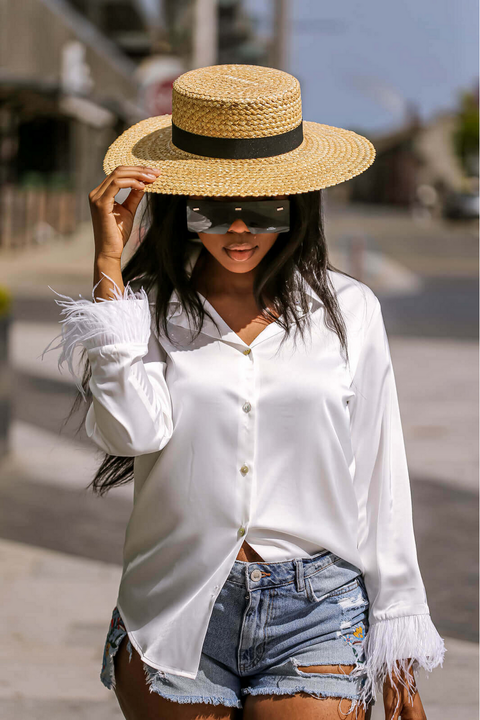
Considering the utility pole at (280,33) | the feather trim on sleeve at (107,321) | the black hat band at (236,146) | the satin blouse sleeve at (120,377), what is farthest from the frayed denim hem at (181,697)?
the utility pole at (280,33)

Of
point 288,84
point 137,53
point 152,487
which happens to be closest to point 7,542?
point 152,487

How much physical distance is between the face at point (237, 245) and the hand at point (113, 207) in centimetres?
14

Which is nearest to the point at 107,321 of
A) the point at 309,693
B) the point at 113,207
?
the point at 113,207

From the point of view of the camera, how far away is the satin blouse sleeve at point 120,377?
178 cm

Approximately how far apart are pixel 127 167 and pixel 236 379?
0.49 m

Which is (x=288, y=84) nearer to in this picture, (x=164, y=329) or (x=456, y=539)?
(x=164, y=329)

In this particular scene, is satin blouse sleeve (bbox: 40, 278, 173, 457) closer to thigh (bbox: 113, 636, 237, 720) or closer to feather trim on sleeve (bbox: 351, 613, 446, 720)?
thigh (bbox: 113, 636, 237, 720)

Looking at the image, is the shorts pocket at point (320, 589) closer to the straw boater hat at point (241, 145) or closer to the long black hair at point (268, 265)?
the long black hair at point (268, 265)

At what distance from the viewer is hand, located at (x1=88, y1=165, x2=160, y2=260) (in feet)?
6.14

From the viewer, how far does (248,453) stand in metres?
1.91

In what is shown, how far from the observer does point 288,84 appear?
2006 mm

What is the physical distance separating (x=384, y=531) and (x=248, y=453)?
35 cm

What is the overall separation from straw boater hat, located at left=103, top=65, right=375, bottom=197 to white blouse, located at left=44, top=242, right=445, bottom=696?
30 centimetres

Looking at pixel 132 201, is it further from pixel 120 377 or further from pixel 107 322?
pixel 120 377
